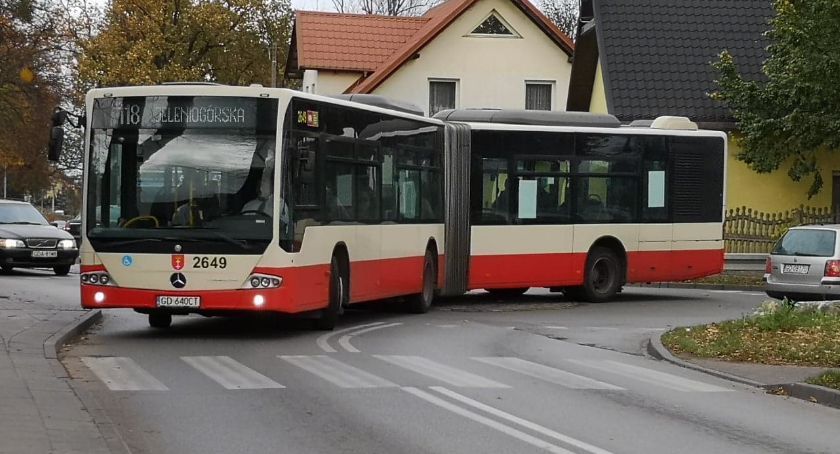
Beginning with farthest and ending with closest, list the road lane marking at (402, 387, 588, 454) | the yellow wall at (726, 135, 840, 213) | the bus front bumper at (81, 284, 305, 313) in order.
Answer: the yellow wall at (726, 135, 840, 213) → the bus front bumper at (81, 284, 305, 313) → the road lane marking at (402, 387, 588, 454)

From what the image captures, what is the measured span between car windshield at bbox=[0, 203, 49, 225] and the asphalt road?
43.2ft

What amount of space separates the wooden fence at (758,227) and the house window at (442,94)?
648 inches

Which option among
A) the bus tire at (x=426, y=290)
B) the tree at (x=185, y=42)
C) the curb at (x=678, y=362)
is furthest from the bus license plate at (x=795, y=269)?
the tree at (x=185, y=42)

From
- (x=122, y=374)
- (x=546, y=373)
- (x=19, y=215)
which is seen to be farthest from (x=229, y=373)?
(x=19, y=215)

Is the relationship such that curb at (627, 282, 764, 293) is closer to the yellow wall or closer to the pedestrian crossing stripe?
the yellow wall

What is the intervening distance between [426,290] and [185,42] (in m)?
44.4

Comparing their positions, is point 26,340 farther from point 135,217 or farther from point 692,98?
point 692,98

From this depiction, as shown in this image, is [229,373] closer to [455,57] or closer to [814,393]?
[814,393]

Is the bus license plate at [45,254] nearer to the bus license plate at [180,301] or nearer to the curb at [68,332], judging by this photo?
the curb at [68,332]

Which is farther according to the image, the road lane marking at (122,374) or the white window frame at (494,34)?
the white window frame at (494,34)

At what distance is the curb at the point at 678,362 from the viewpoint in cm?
1409

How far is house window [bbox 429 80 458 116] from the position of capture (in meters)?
50.3

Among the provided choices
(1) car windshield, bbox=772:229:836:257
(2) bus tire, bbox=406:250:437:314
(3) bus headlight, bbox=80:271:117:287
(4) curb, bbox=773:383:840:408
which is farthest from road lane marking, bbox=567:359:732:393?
(1) car windshield, bbox=772:229:836:257

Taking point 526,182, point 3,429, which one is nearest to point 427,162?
point 526,182
